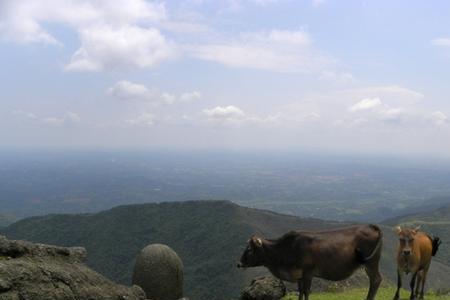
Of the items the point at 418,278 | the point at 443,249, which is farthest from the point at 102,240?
the point at 418,278

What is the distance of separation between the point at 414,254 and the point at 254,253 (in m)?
6.84

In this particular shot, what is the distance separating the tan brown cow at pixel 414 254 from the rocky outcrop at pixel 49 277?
1046 cm

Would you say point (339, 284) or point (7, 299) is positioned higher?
point (7, 299)

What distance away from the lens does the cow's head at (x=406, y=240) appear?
Result: 1843 centimetres

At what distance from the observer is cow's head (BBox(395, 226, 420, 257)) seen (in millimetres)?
18427

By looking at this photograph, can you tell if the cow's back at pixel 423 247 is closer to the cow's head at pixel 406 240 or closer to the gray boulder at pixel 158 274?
the cow's head at pixel 406 240

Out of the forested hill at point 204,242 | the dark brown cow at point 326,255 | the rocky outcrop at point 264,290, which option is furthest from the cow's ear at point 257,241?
the forested hill at point 204,242

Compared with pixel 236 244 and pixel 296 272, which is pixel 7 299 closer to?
pixel 296 272

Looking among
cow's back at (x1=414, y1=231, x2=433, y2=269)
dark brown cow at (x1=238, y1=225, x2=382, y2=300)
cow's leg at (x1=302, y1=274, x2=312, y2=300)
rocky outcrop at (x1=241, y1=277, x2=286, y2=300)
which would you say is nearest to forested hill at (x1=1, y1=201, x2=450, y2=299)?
rocky outcrop at (x1=241, y1=277, x2=286, y2=300)

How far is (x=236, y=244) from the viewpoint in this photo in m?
157

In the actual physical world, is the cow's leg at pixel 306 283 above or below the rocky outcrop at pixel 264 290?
above

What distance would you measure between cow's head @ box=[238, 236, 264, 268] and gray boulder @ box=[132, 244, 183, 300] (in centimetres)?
850

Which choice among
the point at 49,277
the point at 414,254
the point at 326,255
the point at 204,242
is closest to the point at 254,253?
the point at 326,255

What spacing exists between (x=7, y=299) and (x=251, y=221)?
165645 mm
